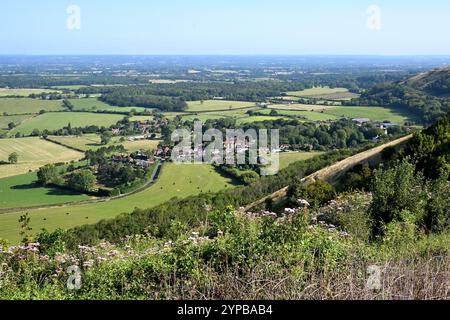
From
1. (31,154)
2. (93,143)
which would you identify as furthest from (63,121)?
(31,154)

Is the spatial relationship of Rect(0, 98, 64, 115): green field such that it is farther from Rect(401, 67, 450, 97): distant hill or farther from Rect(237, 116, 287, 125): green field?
Rect(401, 67, 450, 97): distant hill

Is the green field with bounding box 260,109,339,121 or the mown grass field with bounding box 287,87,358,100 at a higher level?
the mown grass field with bounding box 287,87,358,100

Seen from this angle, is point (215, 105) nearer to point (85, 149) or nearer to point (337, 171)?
point (85, 149)

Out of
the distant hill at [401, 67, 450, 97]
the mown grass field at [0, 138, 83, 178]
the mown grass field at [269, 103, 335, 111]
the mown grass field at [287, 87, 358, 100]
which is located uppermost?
the distant hill at [401, 67, 450, 97]

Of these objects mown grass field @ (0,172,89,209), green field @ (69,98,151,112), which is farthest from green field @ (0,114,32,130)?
mown grass field @ (0,172,89,209)

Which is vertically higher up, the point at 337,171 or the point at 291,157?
the point at 337,171
